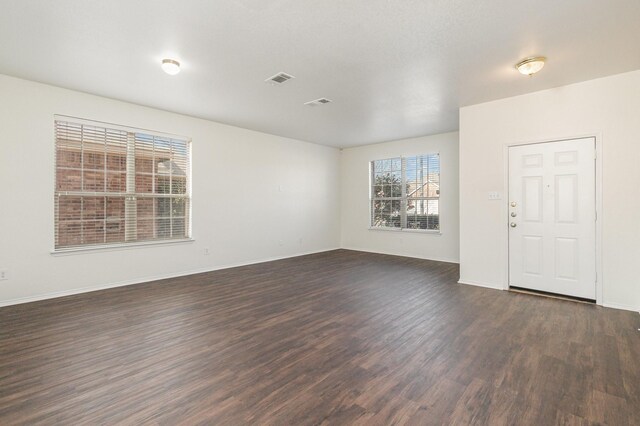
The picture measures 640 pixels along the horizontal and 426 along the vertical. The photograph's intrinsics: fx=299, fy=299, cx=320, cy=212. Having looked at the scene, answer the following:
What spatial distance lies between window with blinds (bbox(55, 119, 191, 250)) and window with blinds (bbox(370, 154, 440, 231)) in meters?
4.48

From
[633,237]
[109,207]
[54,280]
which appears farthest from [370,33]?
[54,280]

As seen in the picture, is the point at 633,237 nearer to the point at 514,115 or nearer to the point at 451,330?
the point at 514,115

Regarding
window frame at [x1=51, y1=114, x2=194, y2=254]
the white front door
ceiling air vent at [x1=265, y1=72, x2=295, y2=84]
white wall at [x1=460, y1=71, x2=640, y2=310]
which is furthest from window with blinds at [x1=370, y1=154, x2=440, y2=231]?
window frame at [x1=51, y1=114, x2=194, y2=254]

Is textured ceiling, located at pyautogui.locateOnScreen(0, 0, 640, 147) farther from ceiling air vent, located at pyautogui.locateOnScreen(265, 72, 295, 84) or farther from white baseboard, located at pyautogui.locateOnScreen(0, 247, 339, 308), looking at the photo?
white baseboard, located at pyautogui.locateOnScreen(0, 247, 339, 308)

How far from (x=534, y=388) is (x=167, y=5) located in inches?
148

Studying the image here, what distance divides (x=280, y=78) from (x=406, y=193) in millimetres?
4464

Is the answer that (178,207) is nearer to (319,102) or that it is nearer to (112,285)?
(112,285)

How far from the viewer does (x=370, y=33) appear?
2.62 metres

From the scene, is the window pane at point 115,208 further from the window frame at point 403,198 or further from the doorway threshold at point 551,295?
the doorway threshold at point 551,295

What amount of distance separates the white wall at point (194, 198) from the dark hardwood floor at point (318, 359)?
49 cm

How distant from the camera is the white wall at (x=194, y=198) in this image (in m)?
3.64

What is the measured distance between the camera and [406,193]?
7.07 meters

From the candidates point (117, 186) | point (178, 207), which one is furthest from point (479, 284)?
point (117, 186)

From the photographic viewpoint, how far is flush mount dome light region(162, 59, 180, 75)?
3121 mm
